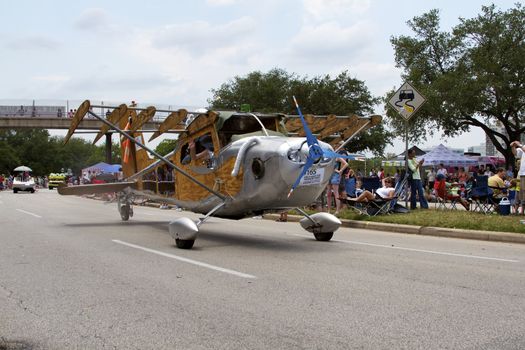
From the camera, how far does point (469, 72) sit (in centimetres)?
3847

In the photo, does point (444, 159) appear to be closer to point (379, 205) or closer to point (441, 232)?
point (379, 205)

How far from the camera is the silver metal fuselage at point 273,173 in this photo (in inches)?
353

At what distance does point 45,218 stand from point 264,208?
9891 mm

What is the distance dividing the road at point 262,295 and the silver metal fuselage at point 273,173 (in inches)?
33.1

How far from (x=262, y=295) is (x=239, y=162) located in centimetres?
392

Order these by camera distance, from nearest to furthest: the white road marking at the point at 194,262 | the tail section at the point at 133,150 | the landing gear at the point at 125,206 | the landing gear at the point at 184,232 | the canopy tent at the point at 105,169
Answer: the white road marking at the point at 194,262 → the landing gear at the point at 184,232 → the tail section at the point at 133,150 → the landing gear at the point at 125,206 → the canopy tent at the point at 105,169

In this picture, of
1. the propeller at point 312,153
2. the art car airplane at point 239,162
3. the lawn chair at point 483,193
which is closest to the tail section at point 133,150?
the art car airplane at point 239,162

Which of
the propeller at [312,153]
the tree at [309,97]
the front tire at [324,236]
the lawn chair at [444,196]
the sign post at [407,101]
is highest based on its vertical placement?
the tree at [309,97]

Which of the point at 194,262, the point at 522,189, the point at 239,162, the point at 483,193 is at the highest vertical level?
the point at 239,162

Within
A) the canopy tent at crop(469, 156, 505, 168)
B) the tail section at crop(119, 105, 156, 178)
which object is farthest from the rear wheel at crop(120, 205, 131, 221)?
the canopy tent at crop(469, 156, 505, 168)

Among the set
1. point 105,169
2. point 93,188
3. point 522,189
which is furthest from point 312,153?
point 105,169

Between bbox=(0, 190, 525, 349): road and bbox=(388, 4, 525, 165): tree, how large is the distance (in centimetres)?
2872

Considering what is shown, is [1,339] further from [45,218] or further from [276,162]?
[45,218]

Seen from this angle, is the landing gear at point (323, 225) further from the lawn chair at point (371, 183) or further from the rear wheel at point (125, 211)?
the rear wheel at point (125, 211)
